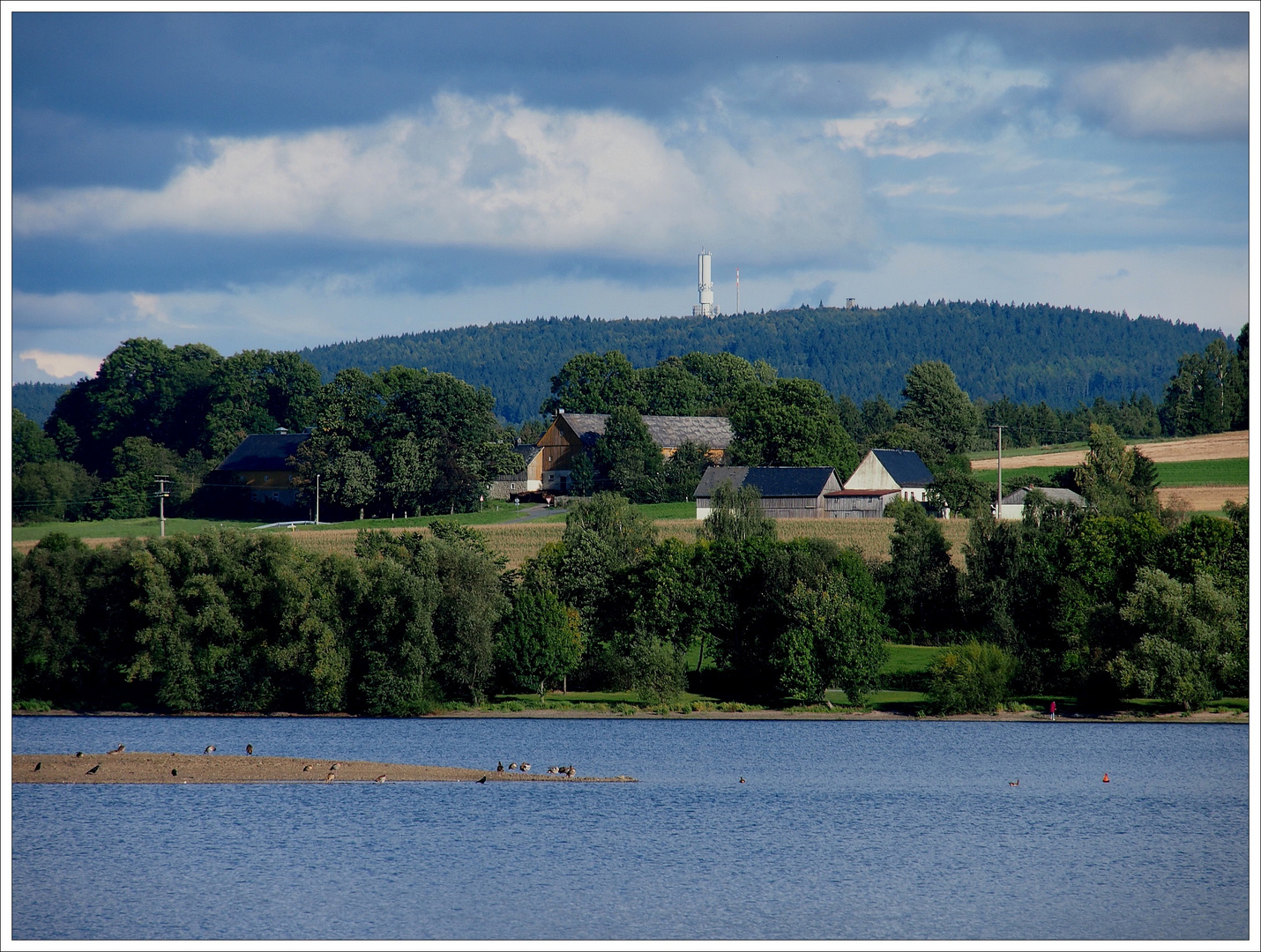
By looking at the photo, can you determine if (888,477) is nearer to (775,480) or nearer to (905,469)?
(905,469)

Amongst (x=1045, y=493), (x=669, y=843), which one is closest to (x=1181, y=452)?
(x=1045, y=493)

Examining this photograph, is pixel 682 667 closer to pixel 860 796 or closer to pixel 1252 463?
pixel 860 796

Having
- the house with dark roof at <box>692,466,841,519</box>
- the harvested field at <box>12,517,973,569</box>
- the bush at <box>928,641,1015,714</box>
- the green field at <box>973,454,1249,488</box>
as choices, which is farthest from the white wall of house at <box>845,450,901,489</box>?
the bush at <box>928,641,1015,714</box>

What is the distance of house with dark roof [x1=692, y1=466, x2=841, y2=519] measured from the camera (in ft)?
354

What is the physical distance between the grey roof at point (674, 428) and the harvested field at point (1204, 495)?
50.4 meters

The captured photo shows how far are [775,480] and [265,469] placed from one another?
175ft

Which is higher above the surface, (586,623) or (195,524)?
(195,524)

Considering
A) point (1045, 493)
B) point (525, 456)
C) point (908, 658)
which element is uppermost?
point (525, 456)

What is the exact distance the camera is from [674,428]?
145 m

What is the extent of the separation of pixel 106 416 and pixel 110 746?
115925mm

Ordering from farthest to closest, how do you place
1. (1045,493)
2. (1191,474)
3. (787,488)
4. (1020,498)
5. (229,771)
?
1. (1191,474)
2. (787,488)
3. (1020,498)
4. (1045,493)
5. (229,771)

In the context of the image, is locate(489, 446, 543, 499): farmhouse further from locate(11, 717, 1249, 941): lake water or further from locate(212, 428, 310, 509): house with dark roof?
locate(11, 717, 1249, 941): lake water

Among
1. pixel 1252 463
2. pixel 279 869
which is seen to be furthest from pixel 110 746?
pixel 1252 463

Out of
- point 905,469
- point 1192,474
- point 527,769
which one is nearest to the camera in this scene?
point 527,769
